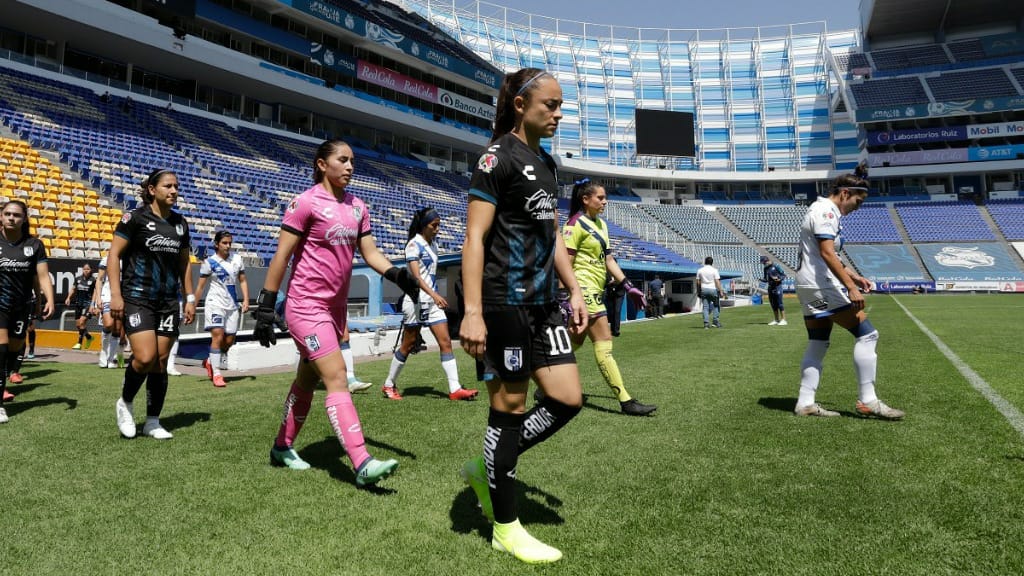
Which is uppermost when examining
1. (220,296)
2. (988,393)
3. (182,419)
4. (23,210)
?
(23,210)

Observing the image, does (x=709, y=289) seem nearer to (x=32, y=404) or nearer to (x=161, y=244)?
(x=161, y=244)

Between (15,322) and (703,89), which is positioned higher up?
(703,89)

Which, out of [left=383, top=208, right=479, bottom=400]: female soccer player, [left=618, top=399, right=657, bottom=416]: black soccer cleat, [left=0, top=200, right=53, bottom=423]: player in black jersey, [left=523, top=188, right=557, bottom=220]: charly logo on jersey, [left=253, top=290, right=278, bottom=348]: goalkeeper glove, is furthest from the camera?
[left=383, top=208, right=479, bottom=400]: female soccer player

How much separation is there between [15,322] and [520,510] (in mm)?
5967

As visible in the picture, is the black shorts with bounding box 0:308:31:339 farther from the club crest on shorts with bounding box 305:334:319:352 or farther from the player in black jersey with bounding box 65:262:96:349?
the player in black jersey with bounding box 65:262:96:349

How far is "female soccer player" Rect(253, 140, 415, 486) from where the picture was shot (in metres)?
3.53

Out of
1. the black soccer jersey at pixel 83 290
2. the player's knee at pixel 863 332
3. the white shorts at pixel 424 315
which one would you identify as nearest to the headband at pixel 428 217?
the white shorts at pixel 424 315

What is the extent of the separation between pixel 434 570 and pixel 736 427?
10.3 feet

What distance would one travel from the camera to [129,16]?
85.1 feet

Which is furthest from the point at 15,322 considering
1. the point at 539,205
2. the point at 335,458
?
the point at 539,205

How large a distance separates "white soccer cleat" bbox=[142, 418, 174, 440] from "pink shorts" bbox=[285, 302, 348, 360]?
1.89 metres

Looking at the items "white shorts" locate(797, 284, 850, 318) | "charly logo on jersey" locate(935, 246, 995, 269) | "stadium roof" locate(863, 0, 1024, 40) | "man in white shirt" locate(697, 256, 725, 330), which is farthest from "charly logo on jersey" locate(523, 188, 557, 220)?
"stadium roof" locate(863, 0, 1024, 40)

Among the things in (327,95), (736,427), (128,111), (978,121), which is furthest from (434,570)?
(978,121)

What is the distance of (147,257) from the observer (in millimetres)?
4793
